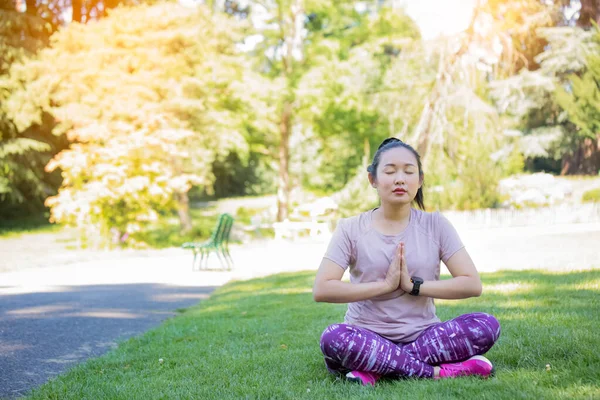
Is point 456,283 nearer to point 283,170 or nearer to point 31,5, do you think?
point 283,170

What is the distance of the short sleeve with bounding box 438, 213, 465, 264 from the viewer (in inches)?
126

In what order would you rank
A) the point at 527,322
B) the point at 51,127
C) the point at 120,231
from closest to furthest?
the point at 527,322, the point at 120,231, the point at 51,127

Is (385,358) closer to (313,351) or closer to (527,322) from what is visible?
(313,351)

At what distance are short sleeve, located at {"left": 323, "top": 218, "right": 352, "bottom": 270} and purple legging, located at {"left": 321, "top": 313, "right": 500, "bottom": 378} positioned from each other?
0.33 m

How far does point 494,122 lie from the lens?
15773 mm

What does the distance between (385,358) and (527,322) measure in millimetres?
1864

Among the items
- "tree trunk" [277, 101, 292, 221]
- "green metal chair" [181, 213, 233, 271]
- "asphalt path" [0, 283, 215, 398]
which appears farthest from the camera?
"tree trunk" [277, 101, 292, 221]

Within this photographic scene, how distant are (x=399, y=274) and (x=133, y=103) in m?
15.7

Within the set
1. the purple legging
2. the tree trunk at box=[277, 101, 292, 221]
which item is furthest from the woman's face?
the tree trunk at box=[277, 101, 292, 221]

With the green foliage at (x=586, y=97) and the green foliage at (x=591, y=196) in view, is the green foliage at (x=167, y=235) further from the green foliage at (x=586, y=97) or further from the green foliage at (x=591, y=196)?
the green foliage at (x=586, y=97)

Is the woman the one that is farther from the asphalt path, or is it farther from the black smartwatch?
the asphalt path

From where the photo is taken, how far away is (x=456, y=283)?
3.11 metres

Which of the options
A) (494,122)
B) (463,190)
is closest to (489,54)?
(494,122)

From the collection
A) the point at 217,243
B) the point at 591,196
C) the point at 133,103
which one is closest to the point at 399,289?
the point at 217,243
